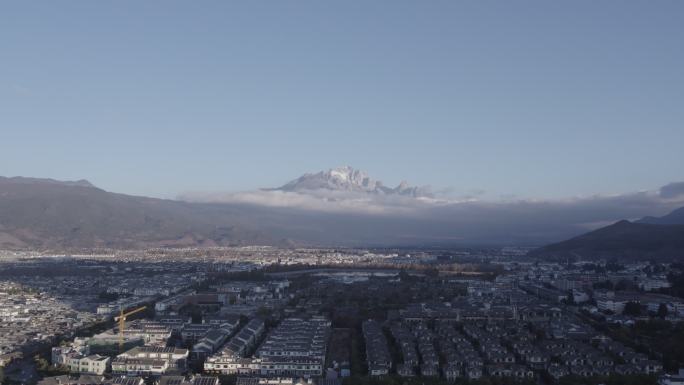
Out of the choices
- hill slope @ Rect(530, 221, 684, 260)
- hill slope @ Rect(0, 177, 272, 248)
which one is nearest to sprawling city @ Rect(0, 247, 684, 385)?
hill slope @ Rect(530, 221, 684, 260)

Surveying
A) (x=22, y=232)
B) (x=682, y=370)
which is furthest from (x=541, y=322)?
(x=22, y=232)

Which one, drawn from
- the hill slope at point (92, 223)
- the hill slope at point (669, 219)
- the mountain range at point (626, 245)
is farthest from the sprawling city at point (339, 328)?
the hill slope at point (669, 219)

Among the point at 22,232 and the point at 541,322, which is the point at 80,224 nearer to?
the point at 22,232

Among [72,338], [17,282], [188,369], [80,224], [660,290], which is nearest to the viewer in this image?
[188,369]

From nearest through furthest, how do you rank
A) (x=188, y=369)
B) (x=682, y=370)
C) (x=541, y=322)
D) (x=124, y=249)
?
1. (x=682, y=370)
2. (x=188, y=369)
3. (x=541, y=322)
4. (x=124, y=249)

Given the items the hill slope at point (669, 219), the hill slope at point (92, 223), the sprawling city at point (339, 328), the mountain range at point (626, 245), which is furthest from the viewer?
the hill slope at point (669, 219)

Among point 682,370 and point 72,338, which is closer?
point 682,370

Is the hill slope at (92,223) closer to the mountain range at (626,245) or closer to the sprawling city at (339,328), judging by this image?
the sprawling city at (339,328)

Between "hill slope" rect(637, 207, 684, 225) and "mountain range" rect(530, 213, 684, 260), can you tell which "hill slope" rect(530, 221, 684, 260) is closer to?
"mountain range" rect(530, 213, 684, 260)

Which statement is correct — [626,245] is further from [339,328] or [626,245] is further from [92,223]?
[92,223]
